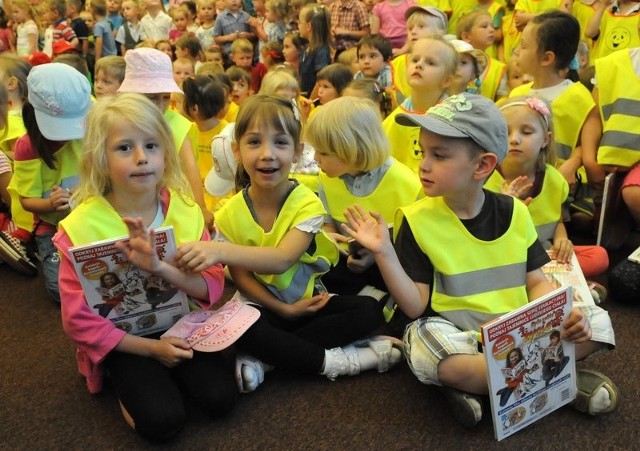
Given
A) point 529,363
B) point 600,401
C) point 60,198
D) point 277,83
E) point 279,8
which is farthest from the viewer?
point 279,8

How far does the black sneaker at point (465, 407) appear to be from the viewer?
1.59 metres

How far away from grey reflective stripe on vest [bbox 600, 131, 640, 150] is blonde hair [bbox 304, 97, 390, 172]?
1.09 metres

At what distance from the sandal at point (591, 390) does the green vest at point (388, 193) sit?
0.86 meters

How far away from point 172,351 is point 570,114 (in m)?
2.06

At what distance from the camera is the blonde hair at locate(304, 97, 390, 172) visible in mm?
2072

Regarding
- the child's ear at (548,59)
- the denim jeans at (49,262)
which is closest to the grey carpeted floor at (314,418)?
the denim jeans at (49,262)

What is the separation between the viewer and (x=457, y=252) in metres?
1.68

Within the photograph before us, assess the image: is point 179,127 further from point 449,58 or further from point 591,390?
point 591,390

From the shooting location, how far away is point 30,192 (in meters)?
2.48

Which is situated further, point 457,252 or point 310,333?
point 310,333

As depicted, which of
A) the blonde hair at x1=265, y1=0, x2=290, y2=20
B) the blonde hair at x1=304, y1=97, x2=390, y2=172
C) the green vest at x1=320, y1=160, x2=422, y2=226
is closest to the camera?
the blonde hair at x1=304, y1=97, x2=390, y2=172

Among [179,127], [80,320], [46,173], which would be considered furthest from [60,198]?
[80,320]

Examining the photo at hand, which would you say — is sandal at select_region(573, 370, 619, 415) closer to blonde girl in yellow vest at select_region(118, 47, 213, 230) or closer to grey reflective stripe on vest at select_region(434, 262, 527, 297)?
grey reflective stripe on vest at select_region(434, 262, 527, 297)

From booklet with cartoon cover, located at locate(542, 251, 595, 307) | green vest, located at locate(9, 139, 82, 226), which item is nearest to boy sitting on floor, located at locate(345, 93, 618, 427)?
booklet with cartoon cover, located at locate(542, 251, 595, 307)
